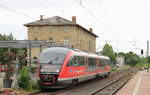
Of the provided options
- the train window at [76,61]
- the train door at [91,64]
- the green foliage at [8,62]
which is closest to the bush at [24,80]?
the green foliage at [8,62]

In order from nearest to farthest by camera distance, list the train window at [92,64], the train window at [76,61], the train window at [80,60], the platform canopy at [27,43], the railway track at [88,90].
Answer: the railway track at [88,90] < the train window at [76,61] < the train window at [80,60] < the platform canopy at [27,43] < the train window at [92,64]

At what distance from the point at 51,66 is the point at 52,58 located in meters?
0.76

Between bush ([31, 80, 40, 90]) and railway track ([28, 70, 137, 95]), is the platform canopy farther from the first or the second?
bush ([31, 80, 40, 90])

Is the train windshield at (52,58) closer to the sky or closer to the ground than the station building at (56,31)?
closer to the ground

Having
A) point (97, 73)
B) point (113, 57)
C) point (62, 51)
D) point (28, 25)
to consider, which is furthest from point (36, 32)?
point (62, 51)

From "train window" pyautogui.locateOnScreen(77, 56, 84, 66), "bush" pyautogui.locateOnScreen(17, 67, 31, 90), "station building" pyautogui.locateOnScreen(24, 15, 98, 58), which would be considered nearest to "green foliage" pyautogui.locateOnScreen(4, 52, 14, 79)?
"bush" pyautogui.locateOnScreen(17, 67, 31, 90)

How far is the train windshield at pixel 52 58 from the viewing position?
68.1 ft

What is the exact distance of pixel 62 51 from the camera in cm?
2147

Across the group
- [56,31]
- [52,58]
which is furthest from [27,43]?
[56,31]

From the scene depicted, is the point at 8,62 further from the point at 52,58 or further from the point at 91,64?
the point at 91,64

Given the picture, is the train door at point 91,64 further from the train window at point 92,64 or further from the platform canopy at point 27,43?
the platform canopy at point 27,43

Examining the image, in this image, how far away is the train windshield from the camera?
20.8 metres

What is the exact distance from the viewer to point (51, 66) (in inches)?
803

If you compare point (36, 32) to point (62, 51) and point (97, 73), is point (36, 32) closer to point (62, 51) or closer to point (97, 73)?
point (97, 73)
